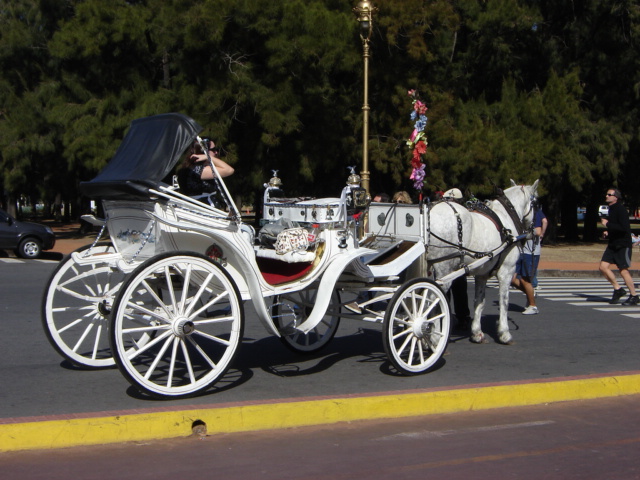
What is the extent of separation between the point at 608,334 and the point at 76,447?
7.64 meters

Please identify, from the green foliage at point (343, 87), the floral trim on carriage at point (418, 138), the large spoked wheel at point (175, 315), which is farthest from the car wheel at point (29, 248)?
the large spoked wheel at point (175, 315)

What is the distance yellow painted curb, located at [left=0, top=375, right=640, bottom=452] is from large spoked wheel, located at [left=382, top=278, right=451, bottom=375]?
0.78 m

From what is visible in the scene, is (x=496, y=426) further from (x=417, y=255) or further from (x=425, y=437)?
(x=417, y=255)

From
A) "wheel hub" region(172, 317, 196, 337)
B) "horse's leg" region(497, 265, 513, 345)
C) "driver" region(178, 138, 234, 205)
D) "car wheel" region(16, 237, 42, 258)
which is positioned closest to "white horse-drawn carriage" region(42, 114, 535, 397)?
"wheel hub" region(172, 317, 196, 337)

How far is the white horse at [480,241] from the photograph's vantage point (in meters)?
8.70

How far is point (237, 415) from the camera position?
5785 millimetres

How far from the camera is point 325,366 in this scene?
26.5 ft

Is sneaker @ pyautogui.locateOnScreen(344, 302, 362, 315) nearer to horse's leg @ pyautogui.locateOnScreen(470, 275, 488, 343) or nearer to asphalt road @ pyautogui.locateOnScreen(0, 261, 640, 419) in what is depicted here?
asphalt road @ pyautogui.locateOnScreen(0, 261, 640, 419)

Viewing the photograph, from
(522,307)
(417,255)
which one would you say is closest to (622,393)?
(417,255)

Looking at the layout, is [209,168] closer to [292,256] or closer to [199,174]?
[199,174]

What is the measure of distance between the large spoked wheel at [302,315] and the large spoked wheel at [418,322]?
827mm

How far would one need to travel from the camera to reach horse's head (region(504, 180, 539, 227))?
9.92 meters

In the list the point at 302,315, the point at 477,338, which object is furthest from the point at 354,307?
the point at 477,338

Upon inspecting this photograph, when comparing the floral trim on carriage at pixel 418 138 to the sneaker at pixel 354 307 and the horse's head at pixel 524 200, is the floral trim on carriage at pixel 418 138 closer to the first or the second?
the horse's head at pixel 524 200
